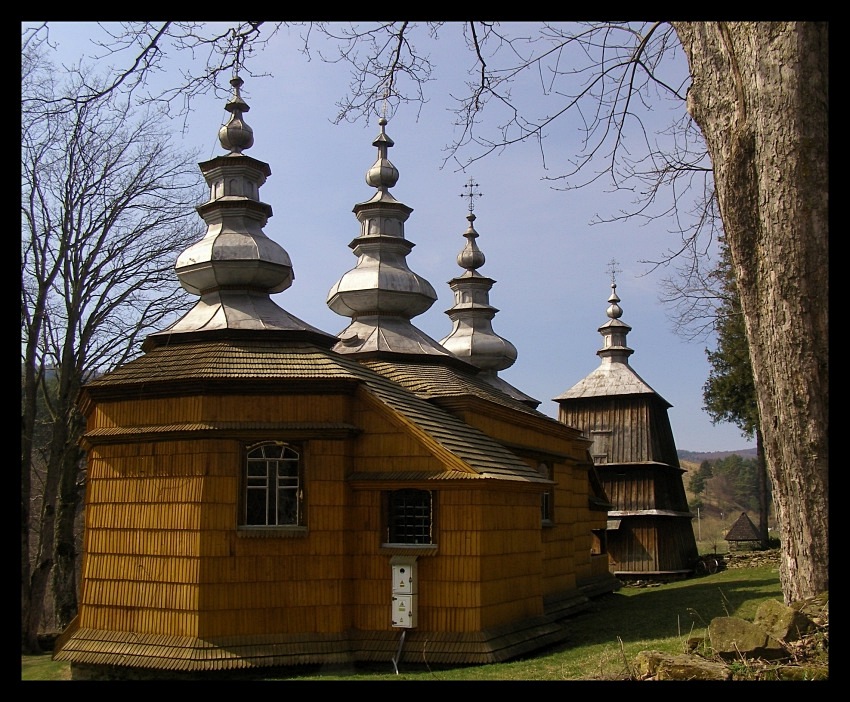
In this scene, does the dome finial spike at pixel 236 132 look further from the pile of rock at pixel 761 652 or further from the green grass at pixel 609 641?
the pile of rock at pixel 761 652

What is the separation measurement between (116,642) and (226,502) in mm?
2880

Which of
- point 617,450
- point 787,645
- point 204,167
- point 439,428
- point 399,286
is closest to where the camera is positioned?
point 787,645

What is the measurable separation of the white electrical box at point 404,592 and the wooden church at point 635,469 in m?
21.6

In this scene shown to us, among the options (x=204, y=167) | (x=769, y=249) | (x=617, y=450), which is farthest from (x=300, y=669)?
(x=617, y=450)

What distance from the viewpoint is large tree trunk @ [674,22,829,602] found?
8.57 metres

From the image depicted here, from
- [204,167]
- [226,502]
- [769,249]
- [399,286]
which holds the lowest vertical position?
[226,502]

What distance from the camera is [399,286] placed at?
22406mm

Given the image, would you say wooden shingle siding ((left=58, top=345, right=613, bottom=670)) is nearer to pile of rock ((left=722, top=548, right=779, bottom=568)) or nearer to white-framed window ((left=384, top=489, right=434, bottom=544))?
white-framed window ((left=384, top=489, right=434, bottom=544))

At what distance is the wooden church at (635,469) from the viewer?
113ft

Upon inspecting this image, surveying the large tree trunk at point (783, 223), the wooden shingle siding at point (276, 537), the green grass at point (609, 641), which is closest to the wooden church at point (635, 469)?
the green grass at point (609, 641)

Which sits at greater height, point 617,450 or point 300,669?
point 617,450

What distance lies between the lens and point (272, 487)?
14484mm

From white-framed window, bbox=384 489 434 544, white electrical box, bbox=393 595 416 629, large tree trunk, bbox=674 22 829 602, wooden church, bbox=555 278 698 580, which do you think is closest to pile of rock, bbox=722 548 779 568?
wooden church, bbox=555 278 698 580

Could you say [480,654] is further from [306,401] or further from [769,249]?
[769,249]
